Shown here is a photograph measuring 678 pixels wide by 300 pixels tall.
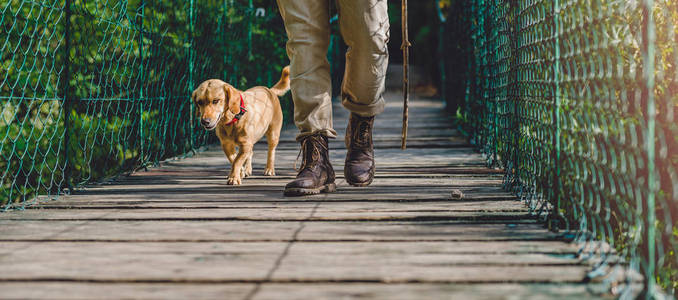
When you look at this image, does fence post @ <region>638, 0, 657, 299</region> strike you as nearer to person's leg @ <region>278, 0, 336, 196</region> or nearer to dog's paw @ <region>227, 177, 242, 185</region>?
person's leg @ <region>278, 0, 336, 196</region>

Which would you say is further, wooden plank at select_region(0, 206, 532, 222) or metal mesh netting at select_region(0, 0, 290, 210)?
metal mesh netting at select_region(0, 0, 290, 210)

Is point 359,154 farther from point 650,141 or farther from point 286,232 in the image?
point 650,141

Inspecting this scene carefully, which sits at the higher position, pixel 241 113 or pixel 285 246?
pixel 241 113

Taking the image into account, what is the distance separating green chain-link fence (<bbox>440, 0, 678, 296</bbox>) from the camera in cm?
137

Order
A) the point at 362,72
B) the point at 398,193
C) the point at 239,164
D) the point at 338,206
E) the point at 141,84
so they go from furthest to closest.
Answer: the point at 141,84
the point at 239,164
the point at 362,72
the point at 398,193
the point at 338,206

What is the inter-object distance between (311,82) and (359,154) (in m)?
0.39

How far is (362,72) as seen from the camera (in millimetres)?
2730

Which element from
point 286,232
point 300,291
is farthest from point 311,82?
point 300,291

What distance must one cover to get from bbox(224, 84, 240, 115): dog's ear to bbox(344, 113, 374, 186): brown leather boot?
2.06ft

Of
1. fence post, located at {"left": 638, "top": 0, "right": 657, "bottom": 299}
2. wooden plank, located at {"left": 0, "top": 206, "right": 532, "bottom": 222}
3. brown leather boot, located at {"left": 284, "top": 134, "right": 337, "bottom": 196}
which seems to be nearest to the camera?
fence post, located at {"left": 638, "top": 0, "right": 657, "bottom": 299}

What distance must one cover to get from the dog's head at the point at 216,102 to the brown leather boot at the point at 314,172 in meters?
0.62

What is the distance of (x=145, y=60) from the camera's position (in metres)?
4.21

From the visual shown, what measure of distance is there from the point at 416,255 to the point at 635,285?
0.50 metres

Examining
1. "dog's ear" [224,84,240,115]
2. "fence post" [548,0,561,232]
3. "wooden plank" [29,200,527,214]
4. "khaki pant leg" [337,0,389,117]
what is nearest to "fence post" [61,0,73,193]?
"wooden plank" [29,200,527,214]
